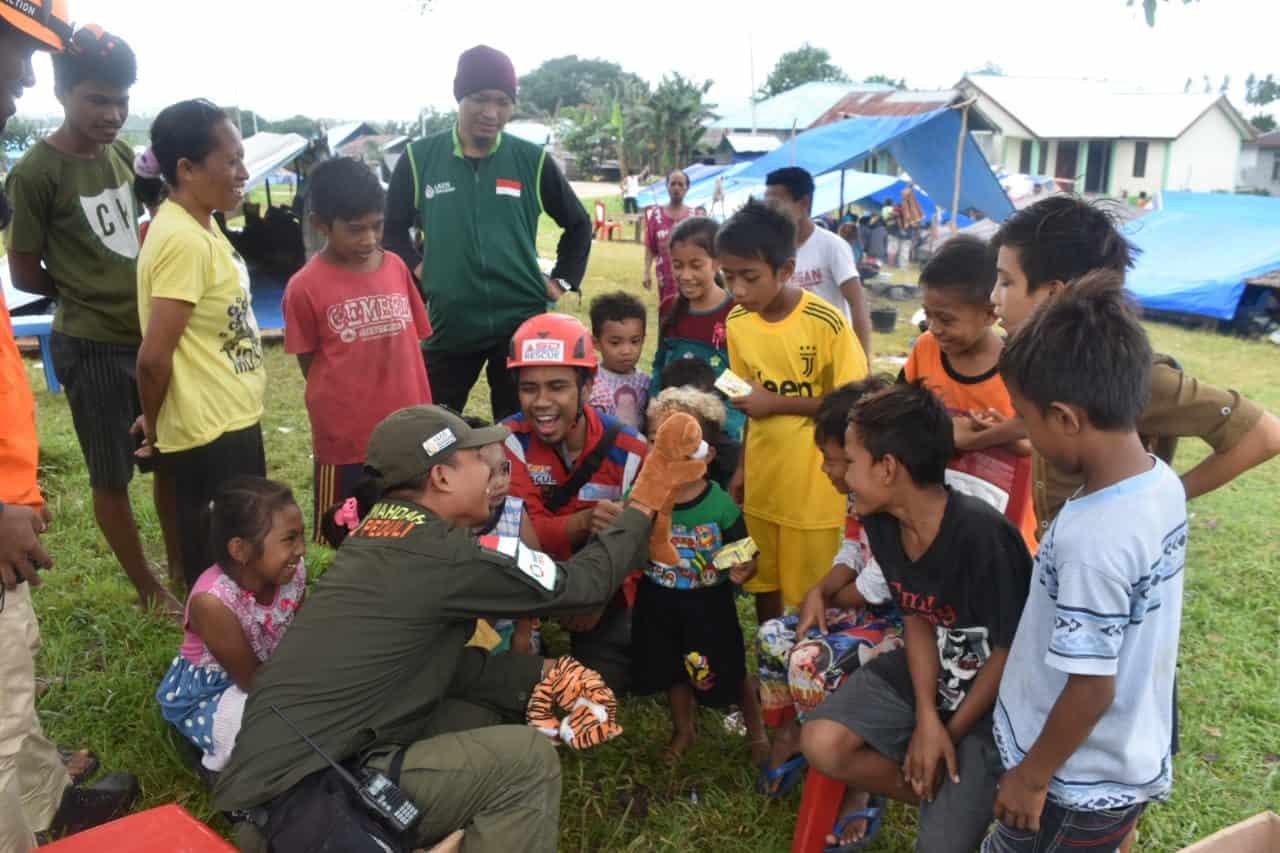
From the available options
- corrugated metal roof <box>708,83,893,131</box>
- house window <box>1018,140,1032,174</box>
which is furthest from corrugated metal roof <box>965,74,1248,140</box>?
corrugated metal roof <box>708,83,893,131</box>

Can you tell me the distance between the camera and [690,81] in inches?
1672

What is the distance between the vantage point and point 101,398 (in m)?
3.49

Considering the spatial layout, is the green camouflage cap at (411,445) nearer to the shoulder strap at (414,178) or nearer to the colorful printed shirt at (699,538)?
the colorful printed shirt at (699,538)

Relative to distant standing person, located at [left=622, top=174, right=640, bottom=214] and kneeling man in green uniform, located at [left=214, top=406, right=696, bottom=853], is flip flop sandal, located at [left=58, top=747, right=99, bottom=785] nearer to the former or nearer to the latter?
kneeling man in green uniform, located at [left=214, top=406, right=696, bottom=853]

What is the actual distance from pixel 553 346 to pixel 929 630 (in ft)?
4.98

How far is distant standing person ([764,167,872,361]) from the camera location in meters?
5.13

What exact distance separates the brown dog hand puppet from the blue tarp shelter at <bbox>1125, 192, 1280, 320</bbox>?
11025 millimetres

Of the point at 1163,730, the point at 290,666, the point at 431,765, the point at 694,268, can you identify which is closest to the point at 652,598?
the point at 431,765

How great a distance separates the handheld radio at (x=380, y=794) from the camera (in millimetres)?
1986

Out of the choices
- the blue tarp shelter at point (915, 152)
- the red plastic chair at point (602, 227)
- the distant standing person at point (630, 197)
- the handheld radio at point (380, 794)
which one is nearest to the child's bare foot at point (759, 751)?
the handheld radio at point (380, 794)

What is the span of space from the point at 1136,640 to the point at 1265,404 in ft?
26.1

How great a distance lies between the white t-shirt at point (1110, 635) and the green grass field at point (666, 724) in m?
0.95

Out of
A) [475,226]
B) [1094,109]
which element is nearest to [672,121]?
[1094,109]

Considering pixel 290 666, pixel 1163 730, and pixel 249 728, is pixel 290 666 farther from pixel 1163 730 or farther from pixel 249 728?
pixel 1163 730
